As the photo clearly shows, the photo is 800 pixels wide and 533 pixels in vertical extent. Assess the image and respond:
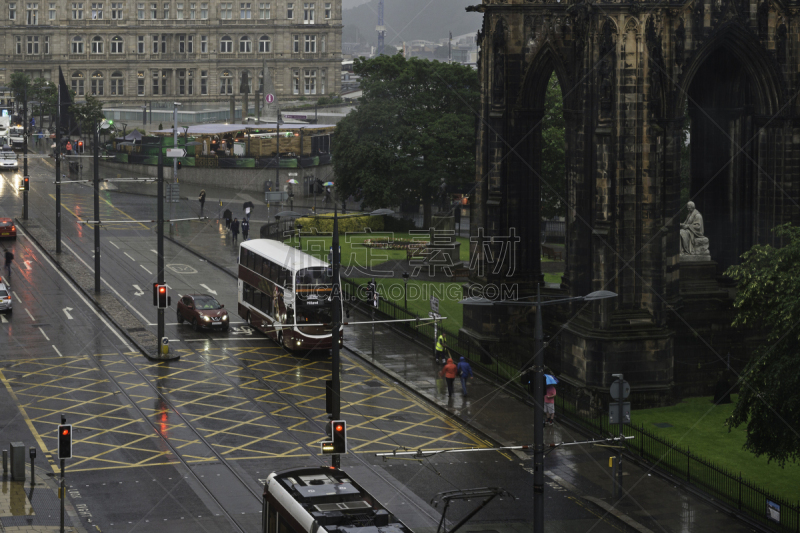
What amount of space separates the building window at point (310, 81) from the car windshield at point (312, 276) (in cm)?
14844

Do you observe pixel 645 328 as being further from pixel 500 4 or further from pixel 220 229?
pixel 220 229

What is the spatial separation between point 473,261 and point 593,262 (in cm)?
989

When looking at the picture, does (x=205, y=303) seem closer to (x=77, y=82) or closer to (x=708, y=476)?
(x=708, y=476)

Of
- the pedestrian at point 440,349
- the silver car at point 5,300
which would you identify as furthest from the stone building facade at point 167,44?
the pedestrian at point 440,349

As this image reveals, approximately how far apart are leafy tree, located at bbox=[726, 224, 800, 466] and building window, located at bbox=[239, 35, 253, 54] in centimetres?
16353

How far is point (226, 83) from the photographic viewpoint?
19375 centimetres

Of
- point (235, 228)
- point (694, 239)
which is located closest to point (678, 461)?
point (694, 239)

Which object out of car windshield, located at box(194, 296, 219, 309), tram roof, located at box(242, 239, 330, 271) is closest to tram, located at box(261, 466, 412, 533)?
tram roof, located at box(242, 239, 330, 271)

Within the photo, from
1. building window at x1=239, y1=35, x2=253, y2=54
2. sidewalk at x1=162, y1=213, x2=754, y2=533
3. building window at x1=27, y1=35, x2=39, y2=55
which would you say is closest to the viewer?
sidewalk at x1=162, y1=213, x2=754, y2=533

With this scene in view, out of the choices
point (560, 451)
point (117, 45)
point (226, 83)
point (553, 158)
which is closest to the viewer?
point (560, 451)

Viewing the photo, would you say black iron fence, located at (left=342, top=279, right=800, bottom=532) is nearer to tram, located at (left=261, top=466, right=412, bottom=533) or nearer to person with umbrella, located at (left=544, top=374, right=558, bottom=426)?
person with umbrella, located at (left=544, top=374, right=558, bottom=426)

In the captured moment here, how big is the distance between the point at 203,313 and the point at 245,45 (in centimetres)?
14020

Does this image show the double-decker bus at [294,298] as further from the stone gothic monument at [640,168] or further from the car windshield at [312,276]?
the stone gothic monument at [640,168]

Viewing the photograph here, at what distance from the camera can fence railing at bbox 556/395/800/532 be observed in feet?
104
